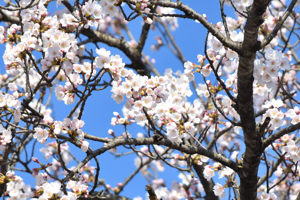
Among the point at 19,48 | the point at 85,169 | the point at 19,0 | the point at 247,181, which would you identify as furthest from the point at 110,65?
the point at 85,169

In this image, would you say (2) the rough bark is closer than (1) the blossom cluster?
Yes

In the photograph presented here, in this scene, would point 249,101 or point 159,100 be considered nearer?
point 249,101

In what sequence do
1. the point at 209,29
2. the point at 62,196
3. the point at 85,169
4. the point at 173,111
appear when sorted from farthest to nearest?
the point at 85,169 < the point at 173,111 < the point at 209,29 < the point at 62,196

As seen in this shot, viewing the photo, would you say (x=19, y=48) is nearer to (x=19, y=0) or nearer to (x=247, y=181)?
(x=19, y=0)

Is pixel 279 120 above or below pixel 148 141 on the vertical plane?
above

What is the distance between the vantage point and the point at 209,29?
2902 mm

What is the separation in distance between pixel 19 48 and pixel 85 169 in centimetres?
283

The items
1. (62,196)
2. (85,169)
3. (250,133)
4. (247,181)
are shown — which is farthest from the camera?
(85,169)

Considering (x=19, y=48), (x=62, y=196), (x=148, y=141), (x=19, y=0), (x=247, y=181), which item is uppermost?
(x=19, y=0)

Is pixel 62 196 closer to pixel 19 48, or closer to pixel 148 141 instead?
pixel 148 141

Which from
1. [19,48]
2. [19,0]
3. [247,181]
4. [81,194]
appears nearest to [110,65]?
[19,48]

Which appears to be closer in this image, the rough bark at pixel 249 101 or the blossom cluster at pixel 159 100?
the rough bark at pixel 249 101

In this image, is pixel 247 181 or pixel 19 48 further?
pixel 247 181

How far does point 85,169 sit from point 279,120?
325 cm
